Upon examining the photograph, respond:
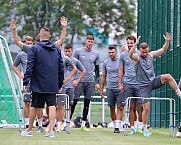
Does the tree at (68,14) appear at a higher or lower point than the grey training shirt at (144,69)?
higher

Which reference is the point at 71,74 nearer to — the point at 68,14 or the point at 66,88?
the point at 66,88

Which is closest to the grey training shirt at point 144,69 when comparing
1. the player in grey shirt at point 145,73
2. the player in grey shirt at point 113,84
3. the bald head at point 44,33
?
the player in grey shirt at point 145,73

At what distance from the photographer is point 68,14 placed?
5278 centimetres

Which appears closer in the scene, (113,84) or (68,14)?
(113,84)

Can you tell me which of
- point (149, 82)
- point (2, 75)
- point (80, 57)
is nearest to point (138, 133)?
point (149, 82)

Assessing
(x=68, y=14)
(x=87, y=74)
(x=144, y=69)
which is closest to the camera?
(x=144, y=69)

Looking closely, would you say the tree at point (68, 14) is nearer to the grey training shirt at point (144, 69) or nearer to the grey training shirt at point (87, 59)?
the grey training shirt at point (87, 59)

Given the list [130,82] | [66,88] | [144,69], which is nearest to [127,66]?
[130,82]

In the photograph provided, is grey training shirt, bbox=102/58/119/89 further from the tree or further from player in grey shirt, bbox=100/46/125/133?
the tree

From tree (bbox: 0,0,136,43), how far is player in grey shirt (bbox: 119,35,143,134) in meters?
33.8

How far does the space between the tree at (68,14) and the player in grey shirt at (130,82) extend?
33808 mm

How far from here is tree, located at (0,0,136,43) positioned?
52906 millimetres

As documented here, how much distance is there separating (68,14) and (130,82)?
113 feet

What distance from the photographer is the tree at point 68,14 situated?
174 feet
